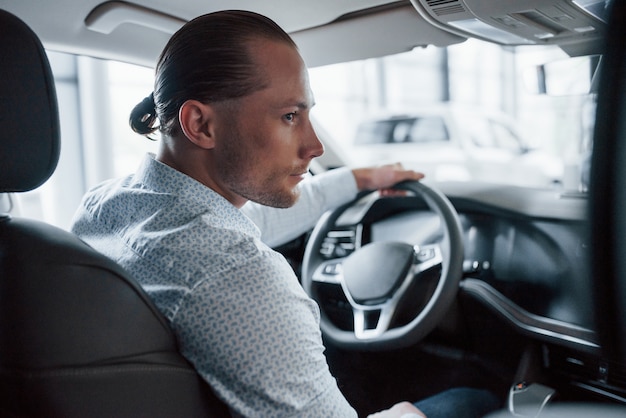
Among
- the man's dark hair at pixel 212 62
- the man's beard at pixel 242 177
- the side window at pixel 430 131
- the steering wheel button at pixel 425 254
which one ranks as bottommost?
the side window at pixel 430 131

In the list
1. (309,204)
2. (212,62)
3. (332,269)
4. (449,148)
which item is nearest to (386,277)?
(332,269)

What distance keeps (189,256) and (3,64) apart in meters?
0.41

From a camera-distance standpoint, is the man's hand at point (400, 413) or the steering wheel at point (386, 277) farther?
the steering wheel at point (386, 277)

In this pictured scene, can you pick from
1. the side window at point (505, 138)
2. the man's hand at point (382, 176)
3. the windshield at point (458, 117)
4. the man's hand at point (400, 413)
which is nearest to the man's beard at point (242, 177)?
the windshield at point (458, 117)

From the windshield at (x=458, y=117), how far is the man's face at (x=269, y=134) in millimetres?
307

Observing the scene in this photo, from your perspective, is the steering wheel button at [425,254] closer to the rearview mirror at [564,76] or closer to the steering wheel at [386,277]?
the steering wheel at [386,277]

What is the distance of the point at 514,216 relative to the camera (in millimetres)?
1909

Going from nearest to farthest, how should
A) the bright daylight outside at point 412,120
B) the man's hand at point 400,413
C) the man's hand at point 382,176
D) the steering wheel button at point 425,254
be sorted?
the man's hand at point 400,413
the steering wheel button at point 425,254
the man's hand at point 382,176
the bright daylight outside at point 412,120

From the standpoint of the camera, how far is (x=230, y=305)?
965mm

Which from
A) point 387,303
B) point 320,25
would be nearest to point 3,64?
point 320,25

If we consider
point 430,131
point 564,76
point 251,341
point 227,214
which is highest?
point 564,76

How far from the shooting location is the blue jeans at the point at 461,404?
1.71 metres

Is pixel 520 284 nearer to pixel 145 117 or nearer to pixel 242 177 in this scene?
pixel 242 177

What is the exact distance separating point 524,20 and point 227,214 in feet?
2.92
